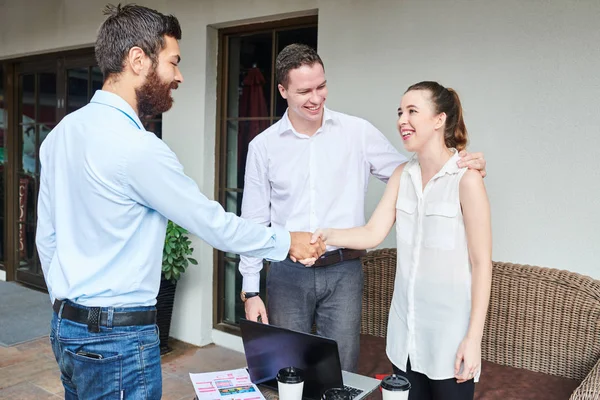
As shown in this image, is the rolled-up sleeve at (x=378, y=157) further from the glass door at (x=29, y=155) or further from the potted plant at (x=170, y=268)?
the glass door at (x=29, y=155)

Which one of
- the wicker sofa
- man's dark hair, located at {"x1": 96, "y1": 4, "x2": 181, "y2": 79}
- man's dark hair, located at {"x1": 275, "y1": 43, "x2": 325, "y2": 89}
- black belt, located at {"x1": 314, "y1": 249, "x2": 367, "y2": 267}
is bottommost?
the wicker sofa

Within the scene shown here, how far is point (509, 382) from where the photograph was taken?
241 cm

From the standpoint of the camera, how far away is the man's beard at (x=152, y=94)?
1.60m

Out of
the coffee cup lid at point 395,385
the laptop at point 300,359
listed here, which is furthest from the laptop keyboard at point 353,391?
the coffee cup lid at point 395,385

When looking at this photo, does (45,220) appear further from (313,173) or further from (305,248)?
(313,173)

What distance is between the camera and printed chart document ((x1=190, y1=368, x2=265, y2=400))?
5.63ft

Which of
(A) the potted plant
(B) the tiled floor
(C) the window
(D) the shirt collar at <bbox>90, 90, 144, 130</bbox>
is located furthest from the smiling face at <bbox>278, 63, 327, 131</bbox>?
(B) the tiled floor

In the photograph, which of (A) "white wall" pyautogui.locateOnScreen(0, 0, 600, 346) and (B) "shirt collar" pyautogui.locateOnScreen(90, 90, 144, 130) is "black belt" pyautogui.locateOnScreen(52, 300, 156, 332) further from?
(A) "white wall" pyautogui.locateOnScreen(0, 0, 600, 346)

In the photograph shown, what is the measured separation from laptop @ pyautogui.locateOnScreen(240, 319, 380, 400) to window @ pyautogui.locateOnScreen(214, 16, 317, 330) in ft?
6.91

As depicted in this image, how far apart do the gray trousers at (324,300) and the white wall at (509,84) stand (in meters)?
0.97

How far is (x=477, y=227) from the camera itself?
5.32ft

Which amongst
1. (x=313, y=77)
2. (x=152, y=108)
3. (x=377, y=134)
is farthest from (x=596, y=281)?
(x=152, y=108)

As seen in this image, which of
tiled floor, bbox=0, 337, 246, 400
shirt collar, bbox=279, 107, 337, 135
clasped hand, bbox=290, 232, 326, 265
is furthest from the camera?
tiled floor, bbox=0, 337, 246, 400

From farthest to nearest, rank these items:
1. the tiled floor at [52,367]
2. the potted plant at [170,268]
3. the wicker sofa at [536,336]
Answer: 1. the potted plant at [170,268]
2. the tiled floor at [52,367]
3. the wicker sofa at [536,336]
